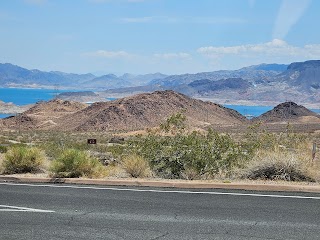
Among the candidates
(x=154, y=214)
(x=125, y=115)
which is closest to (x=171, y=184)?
(x=154, y=214)

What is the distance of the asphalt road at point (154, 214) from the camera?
7.17 m

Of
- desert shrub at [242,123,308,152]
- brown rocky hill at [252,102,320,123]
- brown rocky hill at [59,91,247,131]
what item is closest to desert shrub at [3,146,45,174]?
desert shrub at [242,123,308,152]

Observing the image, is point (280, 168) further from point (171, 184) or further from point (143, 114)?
point (143, 114)

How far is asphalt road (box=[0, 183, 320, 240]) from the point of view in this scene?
23.5ft

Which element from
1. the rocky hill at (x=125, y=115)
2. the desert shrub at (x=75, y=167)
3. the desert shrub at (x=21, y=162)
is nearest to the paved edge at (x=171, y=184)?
the desert shrub at (x=75, y=167)

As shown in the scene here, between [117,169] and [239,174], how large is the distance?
3.75 metres

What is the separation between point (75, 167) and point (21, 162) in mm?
1878

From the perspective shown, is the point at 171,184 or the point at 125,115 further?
the point at 125,115

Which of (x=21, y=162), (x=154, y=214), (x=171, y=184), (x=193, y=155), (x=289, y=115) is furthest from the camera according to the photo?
(x=289, y=115)

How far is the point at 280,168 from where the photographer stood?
11602 millimetres

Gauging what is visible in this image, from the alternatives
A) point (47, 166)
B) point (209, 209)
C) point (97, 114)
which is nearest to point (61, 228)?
point (209, 209)

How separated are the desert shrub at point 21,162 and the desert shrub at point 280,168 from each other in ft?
19.2

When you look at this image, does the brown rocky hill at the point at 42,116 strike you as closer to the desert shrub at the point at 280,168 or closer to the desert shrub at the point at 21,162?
the desert shrub at the point at 21,162

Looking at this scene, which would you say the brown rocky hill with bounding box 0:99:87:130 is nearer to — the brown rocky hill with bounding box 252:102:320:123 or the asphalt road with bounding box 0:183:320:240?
the brown rocky hill with bounding box 252:102:320:123
